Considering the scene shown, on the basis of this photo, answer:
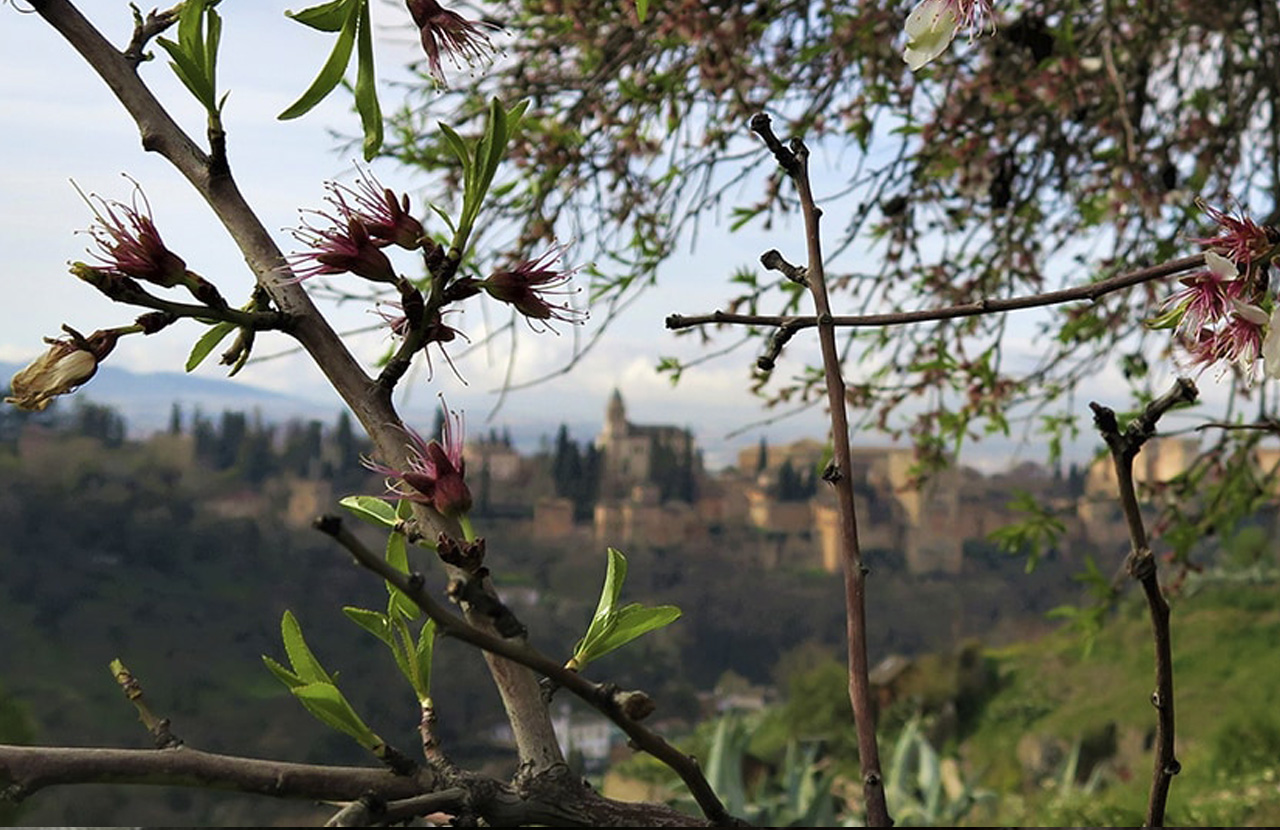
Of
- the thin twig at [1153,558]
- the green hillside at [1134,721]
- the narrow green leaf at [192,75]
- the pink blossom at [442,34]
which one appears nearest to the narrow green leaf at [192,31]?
the narrow green leaf at [192,75]

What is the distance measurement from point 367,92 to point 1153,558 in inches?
11.8

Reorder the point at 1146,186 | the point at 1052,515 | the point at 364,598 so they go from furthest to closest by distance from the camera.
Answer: the point at 364,598
the point at 1146,186
the point at 1052,515

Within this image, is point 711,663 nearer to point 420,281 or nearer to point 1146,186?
point 1146,186

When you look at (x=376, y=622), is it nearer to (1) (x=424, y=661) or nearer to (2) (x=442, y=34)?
(1) (x=424, y=661)

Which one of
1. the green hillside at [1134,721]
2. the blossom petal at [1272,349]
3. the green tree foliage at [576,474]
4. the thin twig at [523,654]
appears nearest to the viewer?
the thin twig at [523,654]

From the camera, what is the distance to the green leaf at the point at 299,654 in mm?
340

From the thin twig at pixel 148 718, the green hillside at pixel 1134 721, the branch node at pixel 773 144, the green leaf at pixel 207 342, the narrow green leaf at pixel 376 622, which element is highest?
the branch node at pixel 773 144

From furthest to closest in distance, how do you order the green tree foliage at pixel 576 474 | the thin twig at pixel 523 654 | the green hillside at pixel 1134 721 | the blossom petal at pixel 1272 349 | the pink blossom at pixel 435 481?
the green tree foliage at pixel 576 474 < the green hillside at pixel 1134 721 < the blossom petal at pixel 1272 349 < the pink blossom at pixel 435 481 < the thin twig at pixel 523 654

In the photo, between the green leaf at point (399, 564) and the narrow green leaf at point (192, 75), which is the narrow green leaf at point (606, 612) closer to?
the green leaf at point (399, 564)

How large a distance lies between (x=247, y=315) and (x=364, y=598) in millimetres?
3634

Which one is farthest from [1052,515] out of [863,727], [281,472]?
[281,472]

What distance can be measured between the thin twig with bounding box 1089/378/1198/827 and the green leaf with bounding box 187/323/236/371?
26 cm

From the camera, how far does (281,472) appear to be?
179 inches

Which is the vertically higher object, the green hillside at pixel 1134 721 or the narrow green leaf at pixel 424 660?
the narrow green leaf at pixel 424 660
